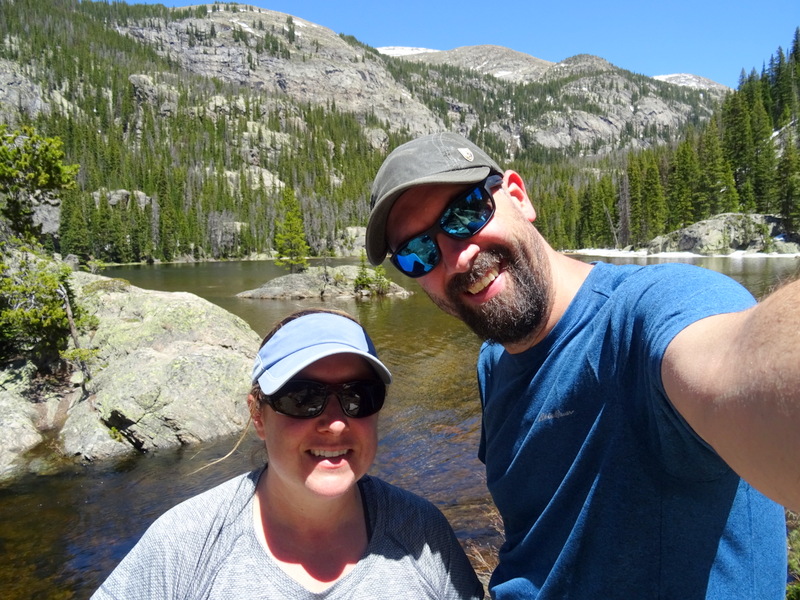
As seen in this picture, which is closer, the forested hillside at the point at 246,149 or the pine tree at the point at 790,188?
the pine tree at the point at 790,188

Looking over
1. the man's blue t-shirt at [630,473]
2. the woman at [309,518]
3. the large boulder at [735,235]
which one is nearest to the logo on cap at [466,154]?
the man's blue t-shirt at [630,473]

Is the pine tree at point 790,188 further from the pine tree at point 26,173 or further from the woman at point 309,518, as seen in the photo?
the woman at point 309,518

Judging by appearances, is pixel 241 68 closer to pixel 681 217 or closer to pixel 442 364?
pixel 681 217

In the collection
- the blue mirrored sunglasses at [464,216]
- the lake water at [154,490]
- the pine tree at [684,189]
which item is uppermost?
the pine tree at [684,189]

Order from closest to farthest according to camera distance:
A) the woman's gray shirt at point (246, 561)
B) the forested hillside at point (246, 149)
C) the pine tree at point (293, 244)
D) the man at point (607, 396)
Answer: the man at point (607, 396), the woman's gray shirt at point (246, 561), the pine tree at point (293, 244), the forested hillside at point (246, 149)

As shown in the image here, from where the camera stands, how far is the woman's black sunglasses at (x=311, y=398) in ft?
6.66

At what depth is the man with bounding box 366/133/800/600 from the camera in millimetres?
941

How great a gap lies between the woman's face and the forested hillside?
47.5 m

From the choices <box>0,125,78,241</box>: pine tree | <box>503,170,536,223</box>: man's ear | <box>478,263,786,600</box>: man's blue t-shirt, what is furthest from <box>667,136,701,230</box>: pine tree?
<box>478,263,786,600</box>: man's blue t-shirt

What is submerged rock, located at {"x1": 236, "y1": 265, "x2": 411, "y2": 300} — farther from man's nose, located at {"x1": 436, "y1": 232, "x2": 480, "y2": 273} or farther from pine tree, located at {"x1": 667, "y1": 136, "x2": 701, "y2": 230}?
pine tree, located at {"x1": 667, "y1": 136, "x2": 701, "y2": 230}

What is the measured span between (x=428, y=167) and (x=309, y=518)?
1561 millimetres

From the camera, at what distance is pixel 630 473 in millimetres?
1483

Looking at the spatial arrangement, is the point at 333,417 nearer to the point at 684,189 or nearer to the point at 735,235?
the point at 735,235

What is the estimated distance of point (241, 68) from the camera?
613 ft
